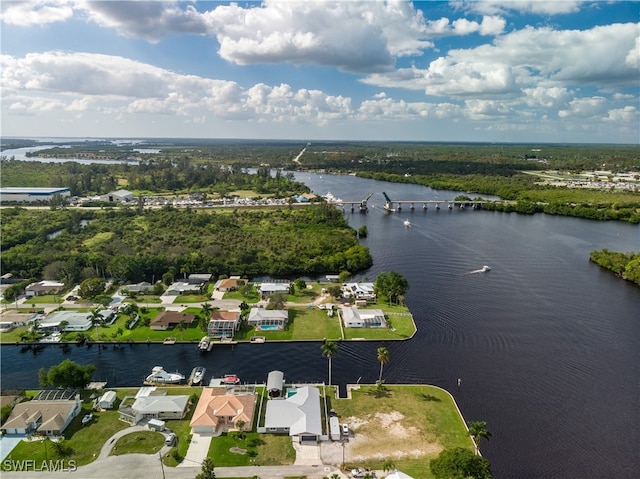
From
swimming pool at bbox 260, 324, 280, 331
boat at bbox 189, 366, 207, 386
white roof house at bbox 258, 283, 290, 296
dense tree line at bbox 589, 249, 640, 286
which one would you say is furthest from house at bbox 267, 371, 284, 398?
dense tree line at bbox 589, 249, 640, 286

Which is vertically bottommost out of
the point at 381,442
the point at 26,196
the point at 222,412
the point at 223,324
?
the point at 381,442

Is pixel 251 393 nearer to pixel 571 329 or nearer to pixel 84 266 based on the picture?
pixel 571 329

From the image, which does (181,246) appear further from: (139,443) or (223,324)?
(139,443)

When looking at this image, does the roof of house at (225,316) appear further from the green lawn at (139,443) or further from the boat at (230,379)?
the green lawn at (139,443)

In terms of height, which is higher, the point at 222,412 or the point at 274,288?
the point at 274,288

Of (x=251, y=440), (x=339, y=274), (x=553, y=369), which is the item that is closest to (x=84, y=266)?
(x=339, y=274)

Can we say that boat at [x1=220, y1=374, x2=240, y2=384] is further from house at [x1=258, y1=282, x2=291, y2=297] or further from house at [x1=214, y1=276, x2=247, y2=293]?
house at [x1=214, y1=276, x2=247, y2=293]

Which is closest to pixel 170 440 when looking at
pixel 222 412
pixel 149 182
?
pixel 222 412
